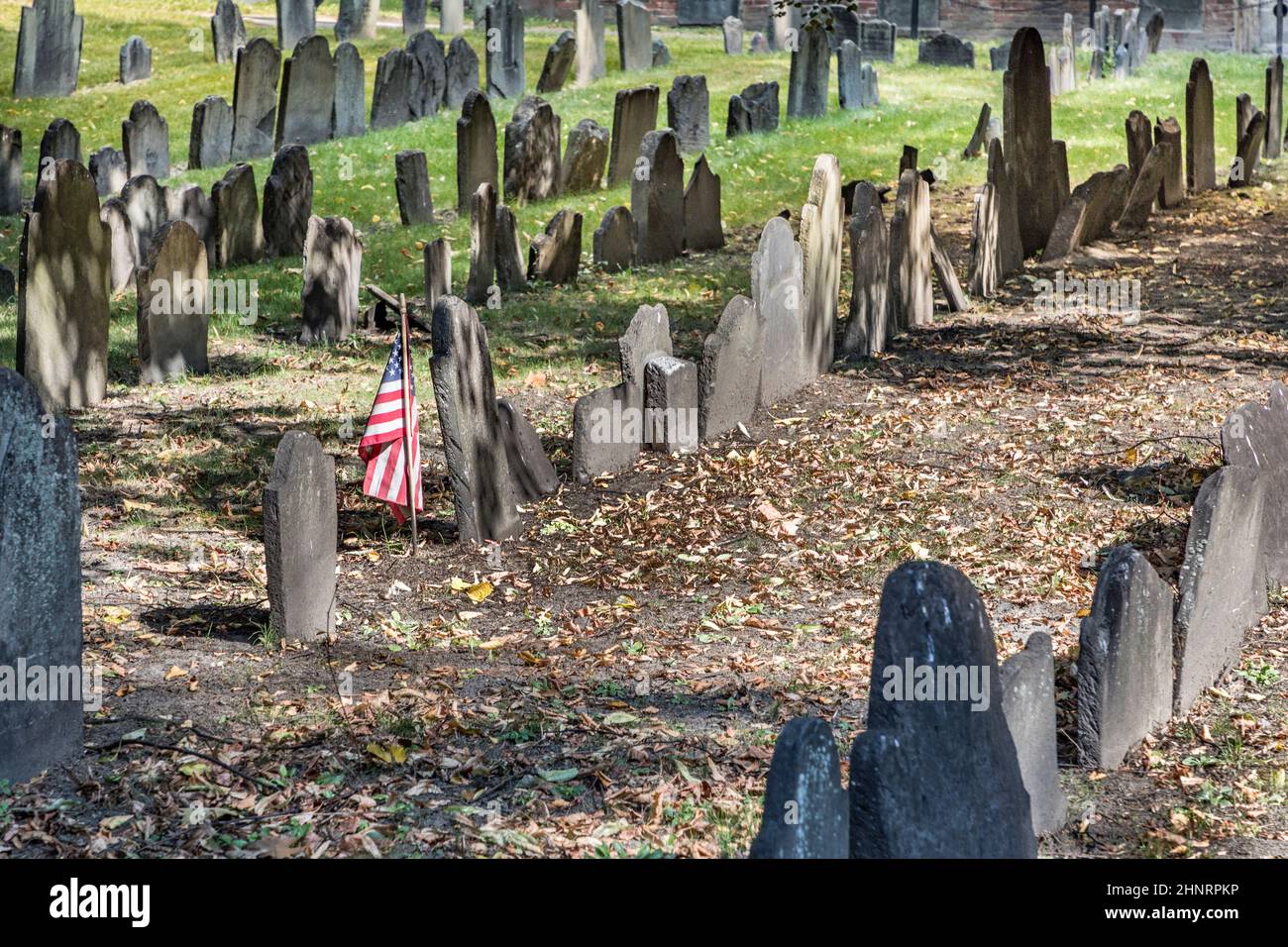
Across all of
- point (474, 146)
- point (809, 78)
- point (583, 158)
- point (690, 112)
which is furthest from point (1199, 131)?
point (474, 146)

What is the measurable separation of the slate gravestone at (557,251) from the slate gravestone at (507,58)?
1122 centimetres

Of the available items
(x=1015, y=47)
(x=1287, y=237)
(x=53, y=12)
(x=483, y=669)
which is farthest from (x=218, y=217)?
(x=53, y=12)

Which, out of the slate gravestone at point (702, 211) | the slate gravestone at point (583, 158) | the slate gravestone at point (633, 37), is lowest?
the slate gravestone at point (702, 211)

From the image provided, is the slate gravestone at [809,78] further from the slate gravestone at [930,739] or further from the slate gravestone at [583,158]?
the slate gravestone at [930,739]

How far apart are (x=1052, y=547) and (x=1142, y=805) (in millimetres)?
2742

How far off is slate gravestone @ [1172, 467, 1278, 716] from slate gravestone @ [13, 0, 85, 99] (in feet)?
77.4

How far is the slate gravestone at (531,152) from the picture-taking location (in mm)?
17000

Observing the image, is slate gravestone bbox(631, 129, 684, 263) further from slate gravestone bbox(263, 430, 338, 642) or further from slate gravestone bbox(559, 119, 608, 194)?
slate gravestone bbox(263, 430, 338, 642)

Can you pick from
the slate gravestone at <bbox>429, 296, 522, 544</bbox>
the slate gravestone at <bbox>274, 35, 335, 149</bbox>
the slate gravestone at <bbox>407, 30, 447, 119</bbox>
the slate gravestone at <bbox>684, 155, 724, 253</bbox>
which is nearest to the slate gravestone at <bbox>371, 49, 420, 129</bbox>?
the slate gravestone at <bbox>407, 30, 447, 119</bbox>

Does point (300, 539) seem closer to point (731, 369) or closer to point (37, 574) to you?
→ point (37, 574)

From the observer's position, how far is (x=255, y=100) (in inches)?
832

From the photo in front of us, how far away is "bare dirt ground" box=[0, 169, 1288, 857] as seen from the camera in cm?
507

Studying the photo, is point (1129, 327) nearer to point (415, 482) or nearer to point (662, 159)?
point (662, 159)

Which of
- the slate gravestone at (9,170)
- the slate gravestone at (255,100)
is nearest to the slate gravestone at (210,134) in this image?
the slate gravestone at (255,100)
